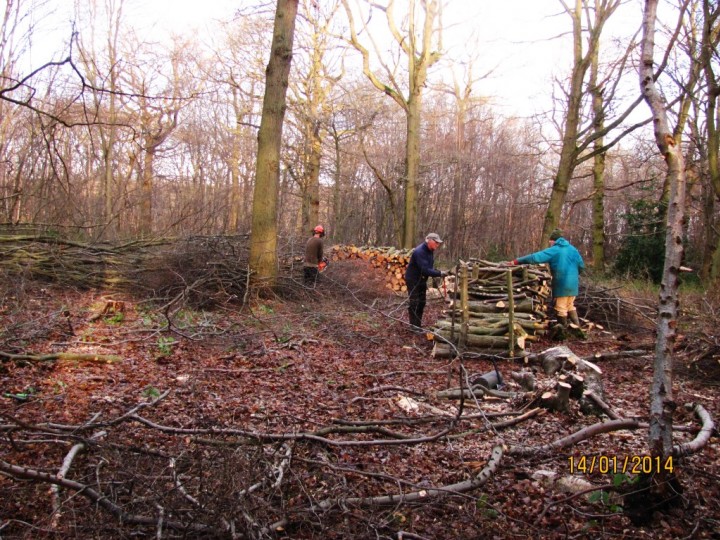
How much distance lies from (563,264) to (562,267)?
53 mm

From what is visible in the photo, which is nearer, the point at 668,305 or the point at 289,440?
the point at 668,305

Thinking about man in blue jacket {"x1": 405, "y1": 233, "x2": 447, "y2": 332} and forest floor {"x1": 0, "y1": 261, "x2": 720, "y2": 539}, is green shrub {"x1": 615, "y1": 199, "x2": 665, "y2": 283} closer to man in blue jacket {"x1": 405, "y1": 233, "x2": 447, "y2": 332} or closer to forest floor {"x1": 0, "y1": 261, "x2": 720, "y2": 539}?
man in blue jacket {"x1": 405, "y1": 233, "x2": 447, "y2": 332}

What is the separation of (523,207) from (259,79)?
12.4 m

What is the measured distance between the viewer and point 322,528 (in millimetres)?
2611

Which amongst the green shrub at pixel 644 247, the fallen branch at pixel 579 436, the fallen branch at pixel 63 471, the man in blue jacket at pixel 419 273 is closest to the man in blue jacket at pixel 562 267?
the man in blue jacket at pixel 419 273

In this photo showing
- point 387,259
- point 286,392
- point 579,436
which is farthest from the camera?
point 387,259

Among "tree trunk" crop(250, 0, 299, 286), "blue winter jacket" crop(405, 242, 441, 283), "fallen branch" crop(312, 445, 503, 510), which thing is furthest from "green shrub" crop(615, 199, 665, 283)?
"fallen branch" crop(312, 445, 503, 510)

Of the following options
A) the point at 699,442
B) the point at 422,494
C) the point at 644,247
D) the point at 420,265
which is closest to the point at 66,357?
the point at 422,494

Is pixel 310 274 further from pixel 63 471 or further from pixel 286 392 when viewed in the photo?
pixel 63 471

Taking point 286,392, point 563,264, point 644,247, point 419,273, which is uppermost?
point 644,247

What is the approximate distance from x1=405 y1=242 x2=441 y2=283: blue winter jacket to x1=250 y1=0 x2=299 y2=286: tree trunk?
2.67m

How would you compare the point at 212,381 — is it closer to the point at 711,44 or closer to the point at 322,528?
the point at 322,528

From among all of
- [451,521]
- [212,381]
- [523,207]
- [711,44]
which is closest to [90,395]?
[212,381]

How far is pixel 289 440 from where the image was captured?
3469 mm
